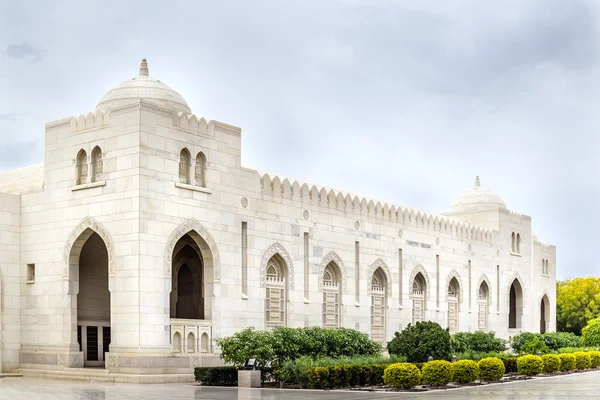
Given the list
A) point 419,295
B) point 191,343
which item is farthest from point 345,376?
point 419,295

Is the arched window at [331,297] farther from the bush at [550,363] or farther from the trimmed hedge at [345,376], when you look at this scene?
the trimmed hedge at [345,376]

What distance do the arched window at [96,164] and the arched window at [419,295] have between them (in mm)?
16348

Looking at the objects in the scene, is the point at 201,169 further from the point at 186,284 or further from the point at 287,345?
the point at 287,345

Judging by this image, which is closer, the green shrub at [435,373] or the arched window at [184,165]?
the green shrub at [435,373]

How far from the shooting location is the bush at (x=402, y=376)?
20.3 meters

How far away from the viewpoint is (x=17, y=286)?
25969 millimetres

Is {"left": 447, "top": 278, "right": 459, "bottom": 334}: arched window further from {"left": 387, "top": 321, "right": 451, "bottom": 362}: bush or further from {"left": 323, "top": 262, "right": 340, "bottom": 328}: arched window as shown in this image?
{"left": 387, "top": 321, "right": 451, "bottom": 362}: bush

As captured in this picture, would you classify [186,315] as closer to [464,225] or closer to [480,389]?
[480,389]

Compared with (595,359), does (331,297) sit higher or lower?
higher

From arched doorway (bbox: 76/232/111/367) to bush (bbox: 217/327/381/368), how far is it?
231 inches

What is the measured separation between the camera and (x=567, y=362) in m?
29.2

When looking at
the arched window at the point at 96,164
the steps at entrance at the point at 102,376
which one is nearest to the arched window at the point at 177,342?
the steps at entrance at the point at 102,376

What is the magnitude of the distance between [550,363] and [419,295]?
9.26m

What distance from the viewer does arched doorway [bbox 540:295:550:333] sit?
157 feet
